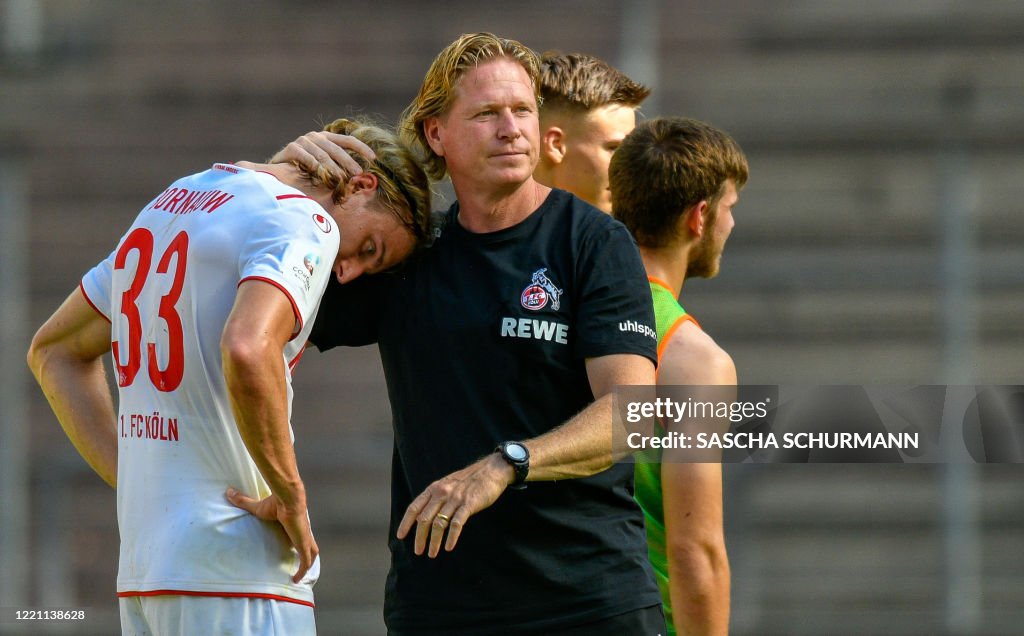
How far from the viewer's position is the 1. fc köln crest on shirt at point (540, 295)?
274 cm

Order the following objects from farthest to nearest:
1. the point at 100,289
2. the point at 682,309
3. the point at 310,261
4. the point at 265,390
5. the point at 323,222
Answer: the point at 682,309
the point at 100,289
the point at 323,222
the point at 310,261
the point at 265,390

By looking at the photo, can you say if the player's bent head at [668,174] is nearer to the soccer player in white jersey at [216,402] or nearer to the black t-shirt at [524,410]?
the black t-shirt at [524,410]

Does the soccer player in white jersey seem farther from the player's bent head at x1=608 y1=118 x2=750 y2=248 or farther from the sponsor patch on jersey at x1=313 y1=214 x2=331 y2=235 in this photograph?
the player's bent head at x1=608 y1=118 x2=750 y2=248

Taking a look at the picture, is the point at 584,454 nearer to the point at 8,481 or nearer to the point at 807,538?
the point at 8,481

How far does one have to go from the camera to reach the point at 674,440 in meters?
3.07

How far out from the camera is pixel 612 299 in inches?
107

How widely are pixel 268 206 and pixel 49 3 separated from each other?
23.7 feet

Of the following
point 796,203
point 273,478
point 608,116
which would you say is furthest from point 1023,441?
point 796,203

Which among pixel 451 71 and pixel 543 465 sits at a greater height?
pixel 451 71

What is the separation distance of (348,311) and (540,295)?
50 cm

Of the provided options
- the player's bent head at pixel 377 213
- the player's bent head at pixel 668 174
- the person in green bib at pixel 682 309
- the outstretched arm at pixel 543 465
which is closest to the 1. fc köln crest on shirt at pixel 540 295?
the outstretched arm at pixel 543 465

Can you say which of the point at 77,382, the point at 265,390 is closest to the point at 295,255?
the point at 265,390

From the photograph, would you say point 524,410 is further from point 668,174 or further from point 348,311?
point 668,174

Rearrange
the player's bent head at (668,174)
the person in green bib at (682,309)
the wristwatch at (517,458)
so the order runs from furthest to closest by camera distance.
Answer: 1. the player's bent head at (668,174)
2. the person in green bib at (682,309)
3. the wristwatch at (517,458)
